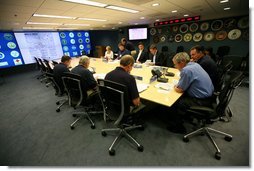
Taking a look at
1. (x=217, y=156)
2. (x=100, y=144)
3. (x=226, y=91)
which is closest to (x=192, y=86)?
(x=226, y=91)

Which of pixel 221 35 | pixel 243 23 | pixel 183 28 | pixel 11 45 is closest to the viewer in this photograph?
pixel 243 23

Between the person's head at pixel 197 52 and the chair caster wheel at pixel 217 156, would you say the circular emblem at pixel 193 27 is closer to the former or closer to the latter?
the person's head at pixel 197 52

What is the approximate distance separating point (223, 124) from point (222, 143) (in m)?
0.54

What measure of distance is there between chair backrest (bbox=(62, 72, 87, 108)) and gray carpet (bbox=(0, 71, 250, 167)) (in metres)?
0.55

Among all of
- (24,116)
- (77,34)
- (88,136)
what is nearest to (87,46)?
(77,34)

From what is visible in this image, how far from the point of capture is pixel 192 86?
1.82m

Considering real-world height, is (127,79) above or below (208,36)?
below

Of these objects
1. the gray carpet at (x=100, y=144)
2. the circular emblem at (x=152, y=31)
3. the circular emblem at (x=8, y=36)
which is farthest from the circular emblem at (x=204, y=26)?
the circular emblem at (x=8, y=36)

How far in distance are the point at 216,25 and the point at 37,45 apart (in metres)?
9.90

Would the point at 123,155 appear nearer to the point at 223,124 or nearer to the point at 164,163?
the point at 164,163

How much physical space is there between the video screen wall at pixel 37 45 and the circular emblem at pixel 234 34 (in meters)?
7.22

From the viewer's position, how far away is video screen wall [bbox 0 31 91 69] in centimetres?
648

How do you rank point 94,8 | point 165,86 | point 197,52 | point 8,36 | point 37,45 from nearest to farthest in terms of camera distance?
1. point 165,86
2. point 197,52
3. point 94,8
4. point 8,36
5. point 37,45

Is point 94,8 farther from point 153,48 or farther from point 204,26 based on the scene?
point 204,26
